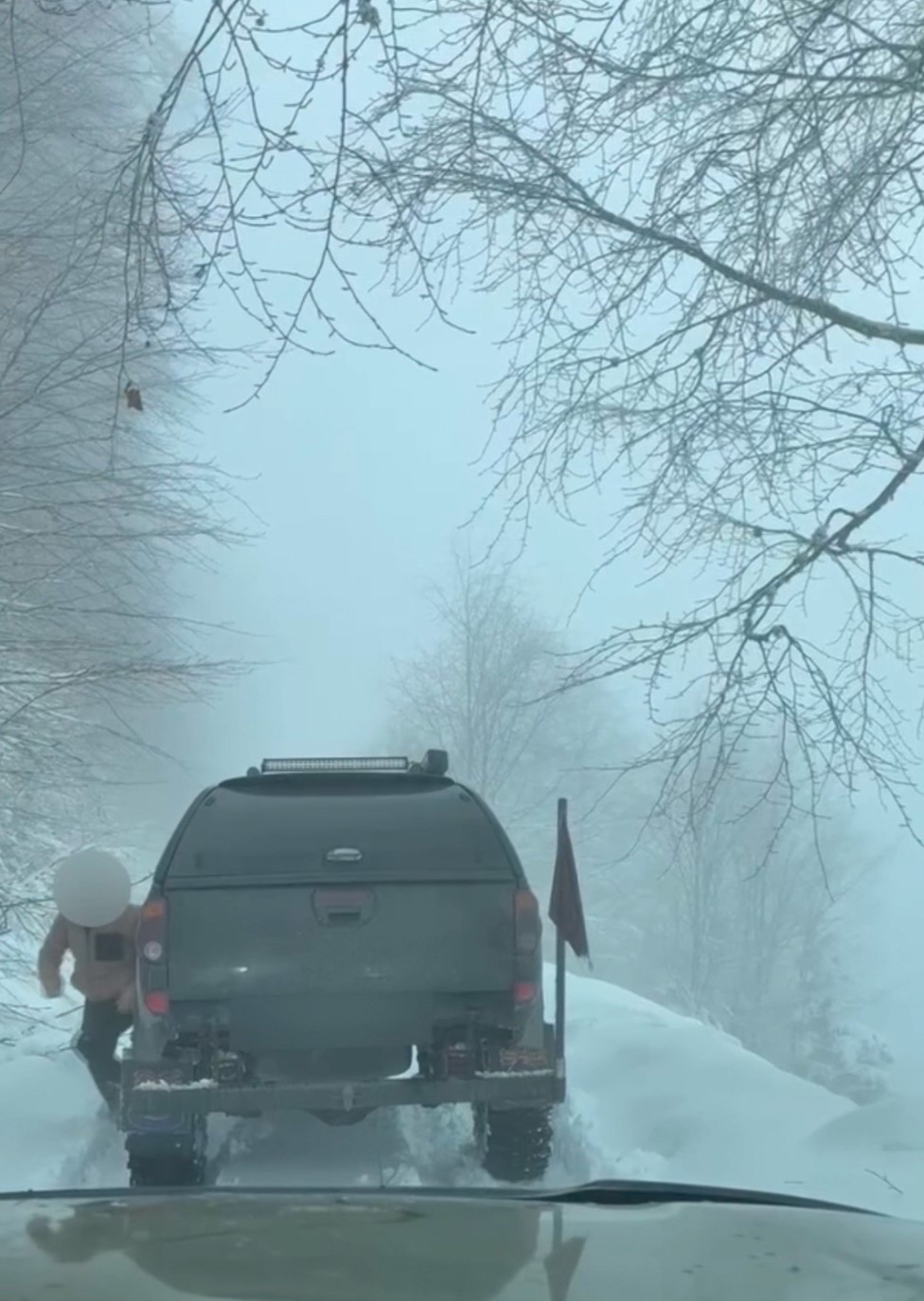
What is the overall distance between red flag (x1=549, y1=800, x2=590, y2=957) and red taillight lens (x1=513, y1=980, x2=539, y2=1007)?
0.70m

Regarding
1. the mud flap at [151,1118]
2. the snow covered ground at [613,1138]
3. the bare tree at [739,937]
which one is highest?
the mud flap at [151,1118]

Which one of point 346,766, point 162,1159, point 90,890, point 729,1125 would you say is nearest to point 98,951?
point 90,890

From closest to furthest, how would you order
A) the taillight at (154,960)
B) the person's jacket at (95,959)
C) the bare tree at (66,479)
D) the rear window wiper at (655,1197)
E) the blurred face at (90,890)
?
the rear window wiper at (655,1197), the taillight at (154,960), the blurred face at (90,890), the person's jacket at (95,959), the bare tree at (66,479)

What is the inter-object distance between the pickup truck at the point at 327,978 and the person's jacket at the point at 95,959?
3.75ft

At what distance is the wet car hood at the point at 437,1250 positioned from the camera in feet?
9.63

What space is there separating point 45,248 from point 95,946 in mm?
5692


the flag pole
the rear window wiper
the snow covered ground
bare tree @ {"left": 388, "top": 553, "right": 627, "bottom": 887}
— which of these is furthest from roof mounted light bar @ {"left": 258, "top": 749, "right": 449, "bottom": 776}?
bare tree @ {"left": 388, "top": 553, "right": 627, "bottom": 887}

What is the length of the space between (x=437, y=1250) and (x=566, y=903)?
4.42m

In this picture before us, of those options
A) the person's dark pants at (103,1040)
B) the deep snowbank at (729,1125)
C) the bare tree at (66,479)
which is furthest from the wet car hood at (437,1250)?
the bare tree at (66,479)

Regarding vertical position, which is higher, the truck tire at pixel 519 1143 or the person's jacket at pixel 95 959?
the person's jacket at pixel 95 959

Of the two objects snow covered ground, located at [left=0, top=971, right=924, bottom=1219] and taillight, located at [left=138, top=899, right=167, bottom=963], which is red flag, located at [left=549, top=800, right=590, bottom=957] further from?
taillight, located at [left=138, top=899, right=167, bottom=963]

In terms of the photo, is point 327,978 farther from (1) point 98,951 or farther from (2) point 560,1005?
Result: (1) point 98,951

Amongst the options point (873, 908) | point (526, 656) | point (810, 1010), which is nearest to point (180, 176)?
point (526, 656)

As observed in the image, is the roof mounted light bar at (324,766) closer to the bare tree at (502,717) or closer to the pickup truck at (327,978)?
the pickup truck at (327,978)
